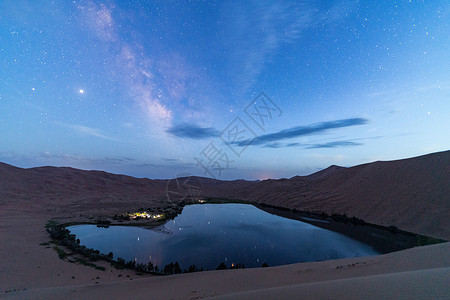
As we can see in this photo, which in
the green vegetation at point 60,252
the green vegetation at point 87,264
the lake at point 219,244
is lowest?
the lake at point 219,244

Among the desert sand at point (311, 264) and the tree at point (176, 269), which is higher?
the desert sand at point (311, 264)

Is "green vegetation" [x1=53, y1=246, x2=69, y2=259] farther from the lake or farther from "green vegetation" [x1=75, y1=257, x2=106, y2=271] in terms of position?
the lake

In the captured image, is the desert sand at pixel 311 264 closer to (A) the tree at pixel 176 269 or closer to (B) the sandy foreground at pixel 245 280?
(B) the sandy foreground at pixel 245 280

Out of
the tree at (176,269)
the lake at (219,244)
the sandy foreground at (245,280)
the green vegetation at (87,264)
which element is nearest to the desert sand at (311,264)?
the sandy foreground at (245,280)

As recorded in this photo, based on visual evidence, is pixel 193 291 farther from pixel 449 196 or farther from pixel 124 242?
pixel 449 196

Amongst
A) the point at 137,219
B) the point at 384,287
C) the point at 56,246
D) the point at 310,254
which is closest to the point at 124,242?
the point at 56,246

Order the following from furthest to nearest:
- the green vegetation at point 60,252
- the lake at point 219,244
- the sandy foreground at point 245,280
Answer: the lake at point 219,244 < the green vegetation at point 60,252 < the sandy foreground at point 245,280
